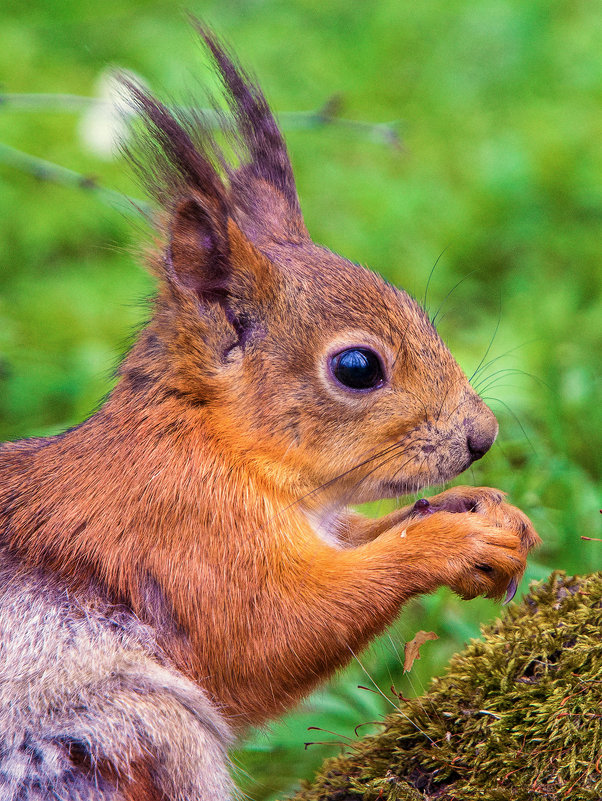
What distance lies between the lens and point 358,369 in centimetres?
247

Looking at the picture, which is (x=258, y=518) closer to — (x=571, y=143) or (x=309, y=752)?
(x=309, y=752)

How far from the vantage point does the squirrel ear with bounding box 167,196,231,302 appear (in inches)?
97.7

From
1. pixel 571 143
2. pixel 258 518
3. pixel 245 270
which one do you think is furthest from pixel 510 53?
pixel 258 518

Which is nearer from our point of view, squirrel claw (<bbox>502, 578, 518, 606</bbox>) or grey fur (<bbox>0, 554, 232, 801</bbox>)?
grey fur (<bbox>0, 554, 232, 801</bbox>)

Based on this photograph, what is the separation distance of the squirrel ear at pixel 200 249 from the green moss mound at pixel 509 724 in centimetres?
111

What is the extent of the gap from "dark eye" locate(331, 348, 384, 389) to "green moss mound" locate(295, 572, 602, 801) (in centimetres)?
65

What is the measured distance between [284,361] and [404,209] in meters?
3.44

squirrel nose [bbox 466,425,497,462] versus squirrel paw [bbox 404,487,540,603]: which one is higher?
squirrel nose [bbox 466,425,497,462]

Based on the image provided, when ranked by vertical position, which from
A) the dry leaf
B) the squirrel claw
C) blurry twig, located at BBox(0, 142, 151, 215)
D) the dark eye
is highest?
blurry twig, located at BBox(0, 142, 151, 215)

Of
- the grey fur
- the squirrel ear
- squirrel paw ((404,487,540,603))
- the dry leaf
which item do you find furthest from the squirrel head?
the grey fur

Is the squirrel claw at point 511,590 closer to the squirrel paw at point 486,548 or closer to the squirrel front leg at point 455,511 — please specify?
the squirrel paw at point 486,548

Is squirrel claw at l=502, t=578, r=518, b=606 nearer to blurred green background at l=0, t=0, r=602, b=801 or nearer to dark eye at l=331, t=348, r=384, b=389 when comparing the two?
blurred green background at l=0, t=0, r=602, b=801

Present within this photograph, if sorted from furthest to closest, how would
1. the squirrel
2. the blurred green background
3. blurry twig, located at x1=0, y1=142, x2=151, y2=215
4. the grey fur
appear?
the blurred green background < blurry twig, located at x1=0, y1=142, x2=151, y2=215 < the squirrel < the grey fur

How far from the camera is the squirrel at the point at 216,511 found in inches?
88.1
